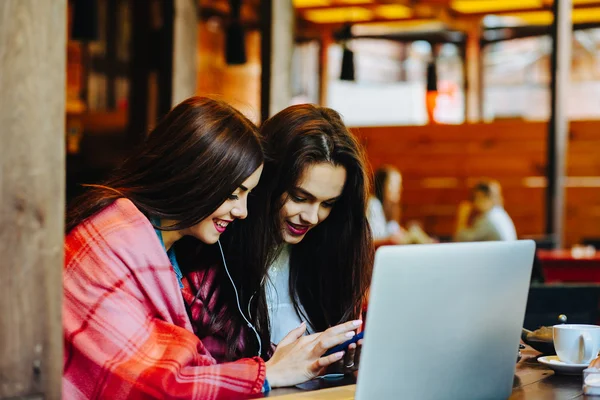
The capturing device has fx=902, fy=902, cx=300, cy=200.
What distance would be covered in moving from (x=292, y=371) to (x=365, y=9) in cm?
816

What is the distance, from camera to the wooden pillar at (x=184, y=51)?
202 inches

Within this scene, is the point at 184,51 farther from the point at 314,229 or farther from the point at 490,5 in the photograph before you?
the point at 490,5

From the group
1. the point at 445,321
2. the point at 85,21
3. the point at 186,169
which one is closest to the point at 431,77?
the point at 85,21

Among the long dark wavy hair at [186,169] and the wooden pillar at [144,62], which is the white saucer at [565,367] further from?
the wooden pillar at [144,62]

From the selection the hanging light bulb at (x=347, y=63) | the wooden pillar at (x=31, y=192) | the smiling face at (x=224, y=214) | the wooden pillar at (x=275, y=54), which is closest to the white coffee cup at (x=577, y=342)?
the smiling face at (x=224, y=214)

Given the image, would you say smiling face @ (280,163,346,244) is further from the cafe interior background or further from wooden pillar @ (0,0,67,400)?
the cafe interior background

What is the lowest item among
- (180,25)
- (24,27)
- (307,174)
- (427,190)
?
(427,190)

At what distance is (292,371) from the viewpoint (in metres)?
1.94

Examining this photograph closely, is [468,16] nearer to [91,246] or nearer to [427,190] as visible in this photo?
[427,190]

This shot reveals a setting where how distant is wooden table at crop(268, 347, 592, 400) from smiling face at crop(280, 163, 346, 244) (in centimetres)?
53

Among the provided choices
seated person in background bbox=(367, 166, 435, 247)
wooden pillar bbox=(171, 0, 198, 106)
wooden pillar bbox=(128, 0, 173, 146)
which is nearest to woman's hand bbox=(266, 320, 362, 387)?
wooden pillar bbox=(171, 0, 198, 106)

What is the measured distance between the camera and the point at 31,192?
1.51 m

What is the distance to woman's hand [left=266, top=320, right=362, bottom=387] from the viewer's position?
1938 millimetres

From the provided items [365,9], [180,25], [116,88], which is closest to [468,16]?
[365,9]
